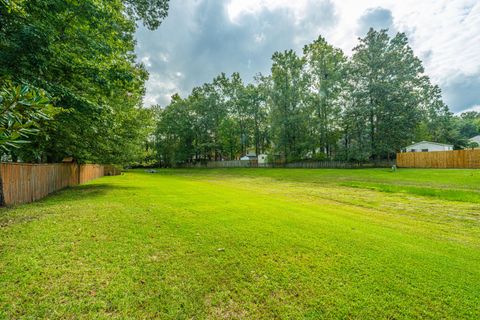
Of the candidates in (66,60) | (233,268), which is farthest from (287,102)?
(233,268)

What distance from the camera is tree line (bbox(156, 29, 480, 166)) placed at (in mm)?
27609

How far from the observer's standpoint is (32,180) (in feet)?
27.4

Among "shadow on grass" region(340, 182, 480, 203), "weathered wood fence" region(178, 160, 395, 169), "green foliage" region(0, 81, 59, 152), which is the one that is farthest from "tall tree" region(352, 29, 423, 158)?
"green foliage" region(0, 81, 59, 152)

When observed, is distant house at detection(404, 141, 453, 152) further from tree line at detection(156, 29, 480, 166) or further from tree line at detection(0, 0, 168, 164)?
tree line at detection(0, 0, 168, 164)

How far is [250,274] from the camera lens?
9.65ft

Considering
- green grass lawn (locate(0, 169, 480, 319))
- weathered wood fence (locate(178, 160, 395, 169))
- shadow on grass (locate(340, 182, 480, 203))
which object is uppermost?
weathered wood fence (locate(178, 160, 395, 169))

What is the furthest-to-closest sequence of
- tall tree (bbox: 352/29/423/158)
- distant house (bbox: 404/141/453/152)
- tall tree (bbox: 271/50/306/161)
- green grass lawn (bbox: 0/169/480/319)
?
tall tree (bbox: 271/50/306/161), distant house (bbox: 404/141/453/152), tall tree (bbox: 352/29/423/158), green grass lawn (bbox: 0/169/480/319)

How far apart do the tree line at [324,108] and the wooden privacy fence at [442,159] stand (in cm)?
241

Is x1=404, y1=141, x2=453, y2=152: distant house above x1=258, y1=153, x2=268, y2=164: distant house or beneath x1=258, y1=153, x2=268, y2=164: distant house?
above

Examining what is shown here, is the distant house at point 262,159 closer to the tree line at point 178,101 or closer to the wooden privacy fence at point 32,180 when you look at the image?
the tree line at point 178,101

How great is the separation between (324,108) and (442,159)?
595 inches

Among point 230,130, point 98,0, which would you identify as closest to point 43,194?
point 98,0

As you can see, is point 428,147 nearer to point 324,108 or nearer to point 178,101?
point 324,108

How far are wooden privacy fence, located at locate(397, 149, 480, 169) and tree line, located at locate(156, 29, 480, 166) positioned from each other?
7.90 ft
